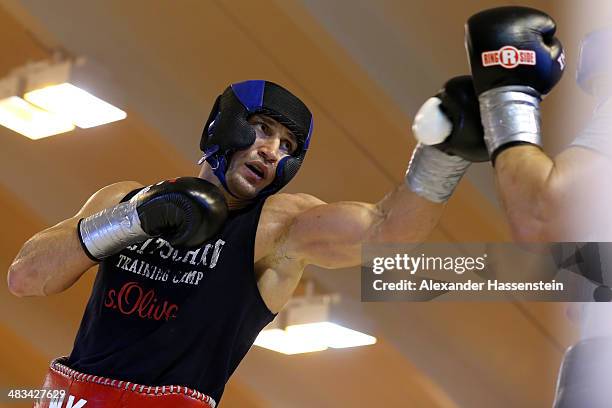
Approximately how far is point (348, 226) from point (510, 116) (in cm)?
58

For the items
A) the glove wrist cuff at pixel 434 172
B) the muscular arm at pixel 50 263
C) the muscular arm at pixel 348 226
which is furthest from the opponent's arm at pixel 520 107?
the muscular arm at pixel 50 263

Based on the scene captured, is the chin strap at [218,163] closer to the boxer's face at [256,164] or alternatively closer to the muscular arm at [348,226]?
the boxer's face at [256,164]

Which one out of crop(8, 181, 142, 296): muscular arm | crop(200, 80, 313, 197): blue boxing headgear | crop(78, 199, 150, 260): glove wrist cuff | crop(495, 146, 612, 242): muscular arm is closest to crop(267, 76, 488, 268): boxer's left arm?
crop(200, 80, 313, 197): blue boxing headgear

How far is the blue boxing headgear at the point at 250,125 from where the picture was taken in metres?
2.28

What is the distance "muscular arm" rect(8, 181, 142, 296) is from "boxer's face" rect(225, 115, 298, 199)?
1.31ft

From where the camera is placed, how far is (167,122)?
4191 mm

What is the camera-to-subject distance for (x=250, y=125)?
7.54 feet

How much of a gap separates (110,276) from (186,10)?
5.65 feet

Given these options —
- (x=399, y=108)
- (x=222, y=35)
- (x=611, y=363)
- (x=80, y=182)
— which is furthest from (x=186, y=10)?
(x=611, y=363)

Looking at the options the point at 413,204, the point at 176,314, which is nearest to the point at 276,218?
the point at 176,314

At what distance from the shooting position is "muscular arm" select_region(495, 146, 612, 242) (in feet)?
4.84

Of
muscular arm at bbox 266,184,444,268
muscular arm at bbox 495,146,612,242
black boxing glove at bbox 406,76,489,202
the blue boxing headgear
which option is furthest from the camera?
the blue boxing headgear

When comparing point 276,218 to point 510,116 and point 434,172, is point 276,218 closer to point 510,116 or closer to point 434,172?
point 434,172

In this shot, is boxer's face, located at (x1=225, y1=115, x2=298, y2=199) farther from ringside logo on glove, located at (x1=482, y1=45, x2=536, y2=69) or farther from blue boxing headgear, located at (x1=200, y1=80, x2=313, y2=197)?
ringside logo on glove, located at (x1=482, y1=45, x2=536, y2=69)
